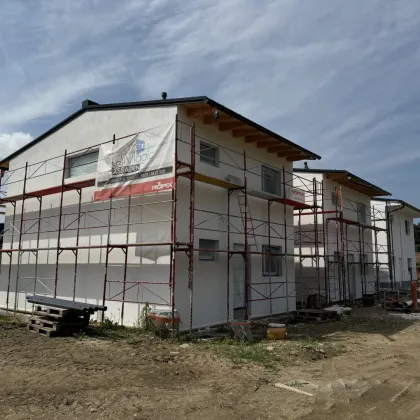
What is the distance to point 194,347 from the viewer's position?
30.2ft

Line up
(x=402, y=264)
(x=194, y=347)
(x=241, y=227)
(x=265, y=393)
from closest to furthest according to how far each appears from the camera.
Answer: (x=265, y=393), (x=194, y=347), (x=241, y=227), (x=402, y=264)

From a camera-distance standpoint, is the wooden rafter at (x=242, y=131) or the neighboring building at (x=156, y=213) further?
the wooden rafter at (x=242, y=131)

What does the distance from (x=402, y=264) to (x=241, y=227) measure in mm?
18867

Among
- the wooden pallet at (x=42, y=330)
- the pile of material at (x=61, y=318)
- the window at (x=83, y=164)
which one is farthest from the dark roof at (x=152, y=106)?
the wooden pallet at (x=42, y=330)

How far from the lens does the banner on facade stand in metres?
11.0

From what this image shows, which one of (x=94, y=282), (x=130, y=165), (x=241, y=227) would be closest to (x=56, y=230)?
(x=94, y=282)

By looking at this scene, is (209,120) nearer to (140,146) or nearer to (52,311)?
(140,146)

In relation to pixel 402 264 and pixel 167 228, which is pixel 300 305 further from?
pixel 402 264

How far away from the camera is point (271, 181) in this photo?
15586 mm

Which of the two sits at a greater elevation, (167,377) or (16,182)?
(16,182)

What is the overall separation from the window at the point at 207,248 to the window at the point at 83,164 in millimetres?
4628

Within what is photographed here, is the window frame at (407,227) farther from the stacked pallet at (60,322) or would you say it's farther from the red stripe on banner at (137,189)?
the stacked pallet at (60,322)

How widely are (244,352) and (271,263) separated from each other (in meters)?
6.72

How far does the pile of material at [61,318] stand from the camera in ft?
33.4
